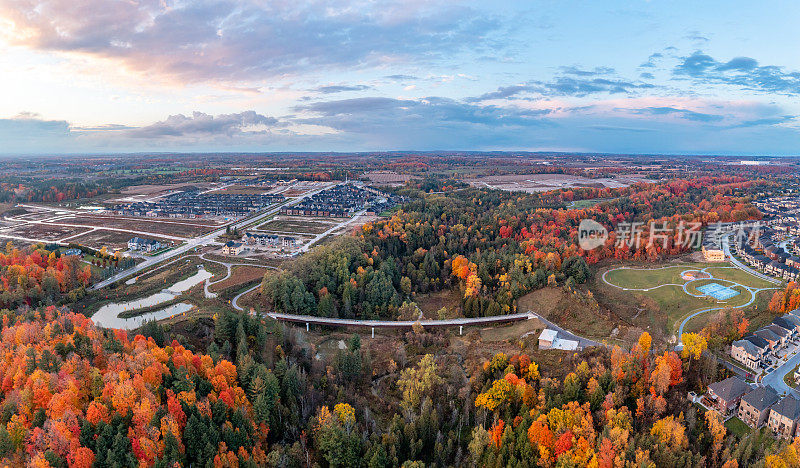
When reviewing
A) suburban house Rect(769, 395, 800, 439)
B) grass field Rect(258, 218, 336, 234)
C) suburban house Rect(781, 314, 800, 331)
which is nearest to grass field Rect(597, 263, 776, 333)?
suburban house Rect(781, 314, 800, 331)

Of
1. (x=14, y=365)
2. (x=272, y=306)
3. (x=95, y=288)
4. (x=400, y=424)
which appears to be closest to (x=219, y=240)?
(x=95, y=288)

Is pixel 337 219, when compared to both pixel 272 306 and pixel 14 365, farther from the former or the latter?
pixel 14 365

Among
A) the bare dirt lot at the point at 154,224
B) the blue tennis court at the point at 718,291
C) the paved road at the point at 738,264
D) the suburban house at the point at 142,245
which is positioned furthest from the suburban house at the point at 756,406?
the bare dirt lot at the point at 154,224

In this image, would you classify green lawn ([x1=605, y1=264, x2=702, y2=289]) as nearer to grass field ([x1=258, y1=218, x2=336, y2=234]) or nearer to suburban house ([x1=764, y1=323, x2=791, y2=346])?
suburban house ([x1=764, y1=323, x2=791, y2=346])

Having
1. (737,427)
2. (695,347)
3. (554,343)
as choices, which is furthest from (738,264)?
(737,427)

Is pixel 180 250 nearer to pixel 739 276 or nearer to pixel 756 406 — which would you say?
pixel 756 406

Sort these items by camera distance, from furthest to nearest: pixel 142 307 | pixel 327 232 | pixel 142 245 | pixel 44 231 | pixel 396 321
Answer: pixel 327 232, pixel 44 231, pixel 142 245, pixel 396 321, pixel 142 307
